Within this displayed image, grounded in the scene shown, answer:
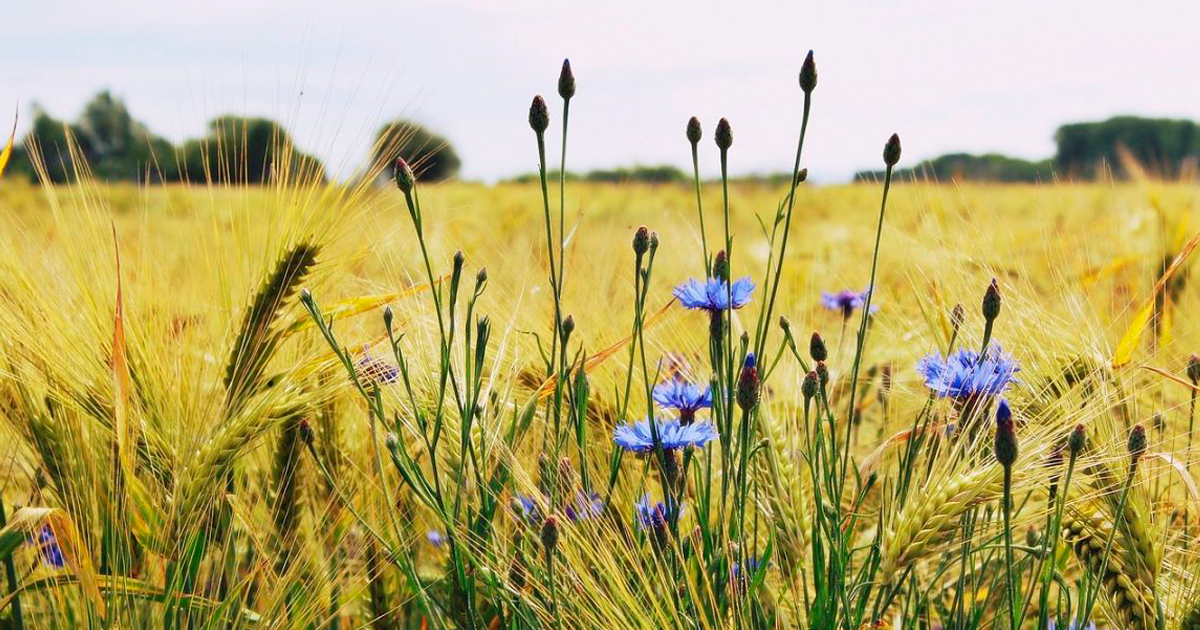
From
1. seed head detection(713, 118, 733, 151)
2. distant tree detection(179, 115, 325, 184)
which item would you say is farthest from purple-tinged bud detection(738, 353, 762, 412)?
distant tree detection(179, 115, 325, 184)

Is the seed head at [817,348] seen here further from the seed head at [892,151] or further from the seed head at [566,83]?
the seed head at [566,83]

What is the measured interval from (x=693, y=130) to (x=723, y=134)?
0.09 ft

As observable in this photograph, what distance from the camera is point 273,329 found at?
1161mm

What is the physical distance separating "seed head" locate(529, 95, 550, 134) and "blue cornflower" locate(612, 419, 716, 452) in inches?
11.0

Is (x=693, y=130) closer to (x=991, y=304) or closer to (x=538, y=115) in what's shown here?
(x=538, y=115)

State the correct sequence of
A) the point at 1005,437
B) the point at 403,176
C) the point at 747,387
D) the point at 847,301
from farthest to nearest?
the point at 847,301 → the point at 403,176 → the point at 747,387 → the point at 1005,437

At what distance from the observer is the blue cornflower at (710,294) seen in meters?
0.93

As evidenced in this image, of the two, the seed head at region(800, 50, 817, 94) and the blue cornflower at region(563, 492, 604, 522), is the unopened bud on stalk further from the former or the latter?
the blue cornflower at region(563, 492, 604, 522)

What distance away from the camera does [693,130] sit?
3.06 feet

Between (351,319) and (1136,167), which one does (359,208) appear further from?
(1136,167)

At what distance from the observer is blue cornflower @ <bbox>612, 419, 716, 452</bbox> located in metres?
0.91

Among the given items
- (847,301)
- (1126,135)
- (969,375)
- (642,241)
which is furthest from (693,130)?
(1126,135)

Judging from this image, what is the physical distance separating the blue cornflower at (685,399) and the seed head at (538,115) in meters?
0.30

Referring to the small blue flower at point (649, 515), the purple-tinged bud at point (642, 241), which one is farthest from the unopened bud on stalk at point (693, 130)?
the small blue flower at point (649, 515)
